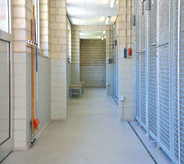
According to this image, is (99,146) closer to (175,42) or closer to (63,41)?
(175,42)

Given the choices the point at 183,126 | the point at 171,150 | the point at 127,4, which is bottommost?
the point at 171,150

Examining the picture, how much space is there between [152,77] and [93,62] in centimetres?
1233

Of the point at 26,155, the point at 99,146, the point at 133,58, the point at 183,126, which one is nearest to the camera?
the point at 183,126

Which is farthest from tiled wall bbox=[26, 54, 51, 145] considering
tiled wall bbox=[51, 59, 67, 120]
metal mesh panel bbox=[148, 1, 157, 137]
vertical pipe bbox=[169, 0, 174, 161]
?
vertical pipe bbox=[169, 0, 174, 161]

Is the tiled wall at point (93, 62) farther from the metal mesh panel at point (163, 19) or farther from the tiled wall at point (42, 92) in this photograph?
the metal mesh panel at point (163, 19)

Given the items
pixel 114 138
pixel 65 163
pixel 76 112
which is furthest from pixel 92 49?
pixel 65 163

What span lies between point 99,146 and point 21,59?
1.94 m

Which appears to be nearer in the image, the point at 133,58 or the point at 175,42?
the point at 175,42

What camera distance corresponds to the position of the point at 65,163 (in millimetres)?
2977

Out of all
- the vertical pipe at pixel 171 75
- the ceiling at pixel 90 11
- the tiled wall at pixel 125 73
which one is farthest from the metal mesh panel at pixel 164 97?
Answer: the ceiling at pixel 90 11

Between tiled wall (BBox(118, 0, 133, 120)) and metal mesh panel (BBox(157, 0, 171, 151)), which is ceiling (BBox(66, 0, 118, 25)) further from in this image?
metal mesh panel (BBox(157, 0, 171, 151))

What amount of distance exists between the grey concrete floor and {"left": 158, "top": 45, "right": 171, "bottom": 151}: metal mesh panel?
1.30ft

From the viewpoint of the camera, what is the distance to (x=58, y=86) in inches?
221

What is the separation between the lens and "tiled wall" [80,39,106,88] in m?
15.9
